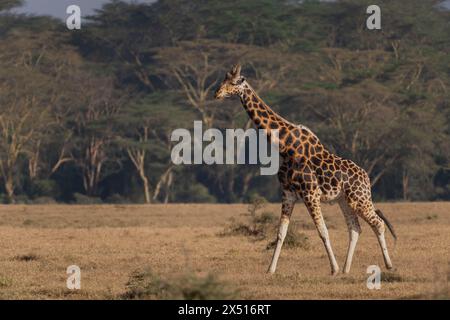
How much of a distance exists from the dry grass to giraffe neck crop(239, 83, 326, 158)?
4.32ft

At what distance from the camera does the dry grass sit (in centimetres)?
1218

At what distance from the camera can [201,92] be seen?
148ft

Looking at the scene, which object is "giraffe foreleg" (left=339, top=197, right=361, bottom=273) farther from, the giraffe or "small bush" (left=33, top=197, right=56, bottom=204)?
"small bush" (left=33, top=197, right=56, bottom=204)

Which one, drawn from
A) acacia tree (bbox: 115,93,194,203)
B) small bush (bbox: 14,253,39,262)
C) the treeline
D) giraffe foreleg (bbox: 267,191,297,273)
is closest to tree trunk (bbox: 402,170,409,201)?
the treeline

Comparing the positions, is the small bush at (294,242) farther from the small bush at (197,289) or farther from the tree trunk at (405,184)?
the tree trunk at (405,184)

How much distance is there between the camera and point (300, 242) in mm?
17500

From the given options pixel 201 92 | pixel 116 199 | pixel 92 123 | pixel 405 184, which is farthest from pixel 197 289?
pixel 201 92

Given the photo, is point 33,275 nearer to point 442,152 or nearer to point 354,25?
point 442,152

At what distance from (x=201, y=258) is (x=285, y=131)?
289 cm

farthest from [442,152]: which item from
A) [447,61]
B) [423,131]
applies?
[447,61]

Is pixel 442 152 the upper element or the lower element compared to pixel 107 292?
lower

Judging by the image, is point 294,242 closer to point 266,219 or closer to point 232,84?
point 266,219

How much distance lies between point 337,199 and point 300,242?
3.56 meters
